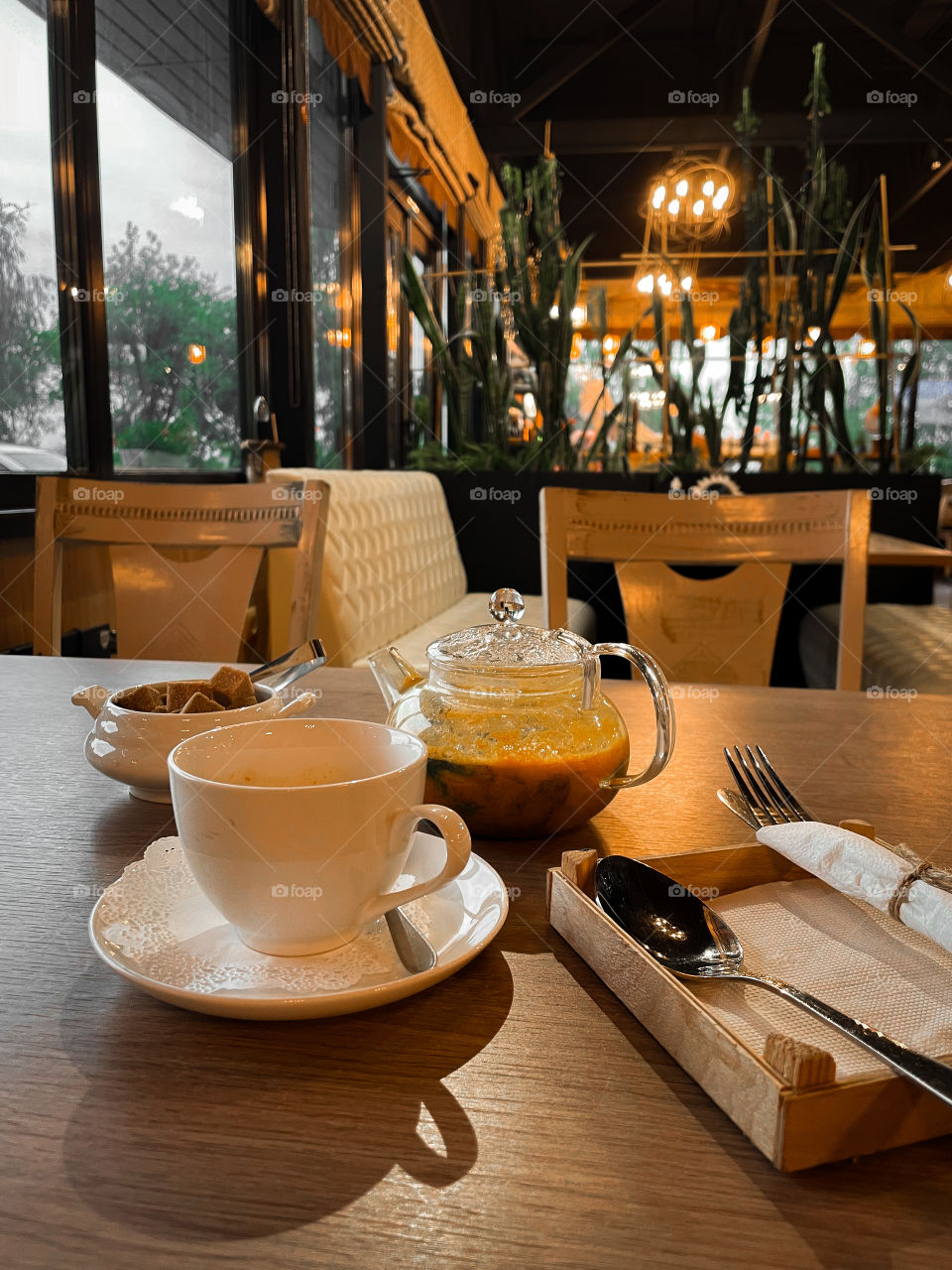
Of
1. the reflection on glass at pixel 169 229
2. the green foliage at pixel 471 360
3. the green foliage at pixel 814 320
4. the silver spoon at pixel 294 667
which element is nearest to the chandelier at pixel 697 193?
the green foliage at pixel 814 320

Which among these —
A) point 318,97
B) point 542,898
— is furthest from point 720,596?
point 318,97

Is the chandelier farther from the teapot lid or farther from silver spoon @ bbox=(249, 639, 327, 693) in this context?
the teapot lid

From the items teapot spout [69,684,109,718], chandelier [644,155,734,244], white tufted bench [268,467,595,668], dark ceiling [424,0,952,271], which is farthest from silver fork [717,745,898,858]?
dark ceiling [424,0,952,271]

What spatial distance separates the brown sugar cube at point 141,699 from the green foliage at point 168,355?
1.99 m

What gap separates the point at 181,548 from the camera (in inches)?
50.6

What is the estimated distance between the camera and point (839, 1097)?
0.24m

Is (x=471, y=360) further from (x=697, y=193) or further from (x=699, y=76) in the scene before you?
(x=699, y=76)

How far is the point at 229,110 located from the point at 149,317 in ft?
3.21

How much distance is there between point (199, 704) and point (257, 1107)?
1.10 ft

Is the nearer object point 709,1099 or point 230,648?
point 709,1099

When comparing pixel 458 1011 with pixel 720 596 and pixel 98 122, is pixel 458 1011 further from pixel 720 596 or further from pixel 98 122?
pixel 98 122

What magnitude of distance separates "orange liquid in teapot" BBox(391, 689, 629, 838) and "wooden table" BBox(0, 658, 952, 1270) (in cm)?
8

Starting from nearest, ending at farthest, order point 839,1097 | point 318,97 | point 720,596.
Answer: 1. point 839,1097
2. point 720,596
3. point 318,97

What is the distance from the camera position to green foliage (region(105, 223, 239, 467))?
7.81 ft
